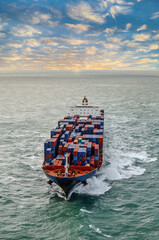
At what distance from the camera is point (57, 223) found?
24750mm

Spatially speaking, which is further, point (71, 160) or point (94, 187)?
point (71, 160)

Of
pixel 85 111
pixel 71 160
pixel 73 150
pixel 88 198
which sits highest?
pixel 85 111

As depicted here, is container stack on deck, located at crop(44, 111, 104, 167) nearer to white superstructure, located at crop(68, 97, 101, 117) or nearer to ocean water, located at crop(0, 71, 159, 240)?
ocean water, located at crop(0, 71, 159, 240)

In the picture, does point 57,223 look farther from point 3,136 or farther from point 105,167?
point 3,136

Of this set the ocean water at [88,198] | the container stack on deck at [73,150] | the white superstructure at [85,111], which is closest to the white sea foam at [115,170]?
the ocean water at [88,198]

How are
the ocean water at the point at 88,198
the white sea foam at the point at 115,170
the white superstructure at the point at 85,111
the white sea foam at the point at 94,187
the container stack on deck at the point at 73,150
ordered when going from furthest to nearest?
1. the white superstructure at the point at 85,111
2. the container stack on deck at the point at 73,150
3. the white sea foam at the point at 115,170
4. the white sea foam at the point at 94,187
5. the ocean water at the point at 88,198

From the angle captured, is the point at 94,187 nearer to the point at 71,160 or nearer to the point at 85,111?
the point at 71,160

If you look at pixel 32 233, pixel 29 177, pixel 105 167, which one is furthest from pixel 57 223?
pixel 105 167

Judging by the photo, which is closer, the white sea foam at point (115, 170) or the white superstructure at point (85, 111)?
the white sea foam at point (115, 170)

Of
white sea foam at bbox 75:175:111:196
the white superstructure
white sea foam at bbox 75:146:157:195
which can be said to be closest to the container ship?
white sea foam at bbox 75:175:111:196

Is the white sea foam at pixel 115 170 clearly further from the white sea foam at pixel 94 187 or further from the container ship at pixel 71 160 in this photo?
the container ship at pixel 71 160

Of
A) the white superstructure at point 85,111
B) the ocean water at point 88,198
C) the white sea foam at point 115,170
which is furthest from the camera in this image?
the white superstructure at point 85,111

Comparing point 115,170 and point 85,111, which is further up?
point 85,111

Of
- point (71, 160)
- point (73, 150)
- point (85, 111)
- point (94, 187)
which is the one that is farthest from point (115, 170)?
point (85, 111)
